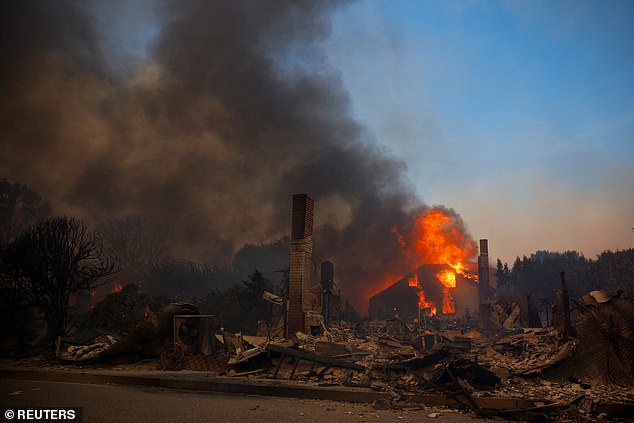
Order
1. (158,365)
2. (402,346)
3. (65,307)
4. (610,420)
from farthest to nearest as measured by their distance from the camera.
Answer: (65,307) → (402,346) → (158,365) → (610,420)

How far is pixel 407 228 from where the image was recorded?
46.0 metres

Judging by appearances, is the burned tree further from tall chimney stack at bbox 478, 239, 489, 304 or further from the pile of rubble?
tall chimney stack at bbox 478, 239, 489, 304

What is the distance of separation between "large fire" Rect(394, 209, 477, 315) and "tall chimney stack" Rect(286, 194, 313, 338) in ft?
93.9

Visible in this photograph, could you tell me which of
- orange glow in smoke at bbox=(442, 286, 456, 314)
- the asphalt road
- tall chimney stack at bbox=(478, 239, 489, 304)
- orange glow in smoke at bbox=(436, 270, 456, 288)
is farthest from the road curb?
orange glow in smoke at bbox=(442, 286, 456, 314)

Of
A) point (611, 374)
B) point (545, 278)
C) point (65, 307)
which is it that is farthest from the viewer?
point (545, 278)

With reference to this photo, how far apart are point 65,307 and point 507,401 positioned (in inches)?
643

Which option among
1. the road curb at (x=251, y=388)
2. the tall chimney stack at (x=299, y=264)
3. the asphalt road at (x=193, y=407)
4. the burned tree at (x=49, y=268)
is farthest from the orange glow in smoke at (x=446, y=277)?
the asphalt road at (x=193, y=407)

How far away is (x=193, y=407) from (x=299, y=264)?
9.72 metres

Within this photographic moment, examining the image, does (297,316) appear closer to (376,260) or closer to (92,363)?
(92,363)

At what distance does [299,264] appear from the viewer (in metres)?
16.6

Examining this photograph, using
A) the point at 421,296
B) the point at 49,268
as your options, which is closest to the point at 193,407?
the point at 49,268

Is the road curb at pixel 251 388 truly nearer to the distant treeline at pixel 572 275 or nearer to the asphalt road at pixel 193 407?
the asphalt road at pixel 193 407

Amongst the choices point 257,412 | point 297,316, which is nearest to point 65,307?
point 297,316

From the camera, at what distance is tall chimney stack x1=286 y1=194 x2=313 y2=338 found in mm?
16266
